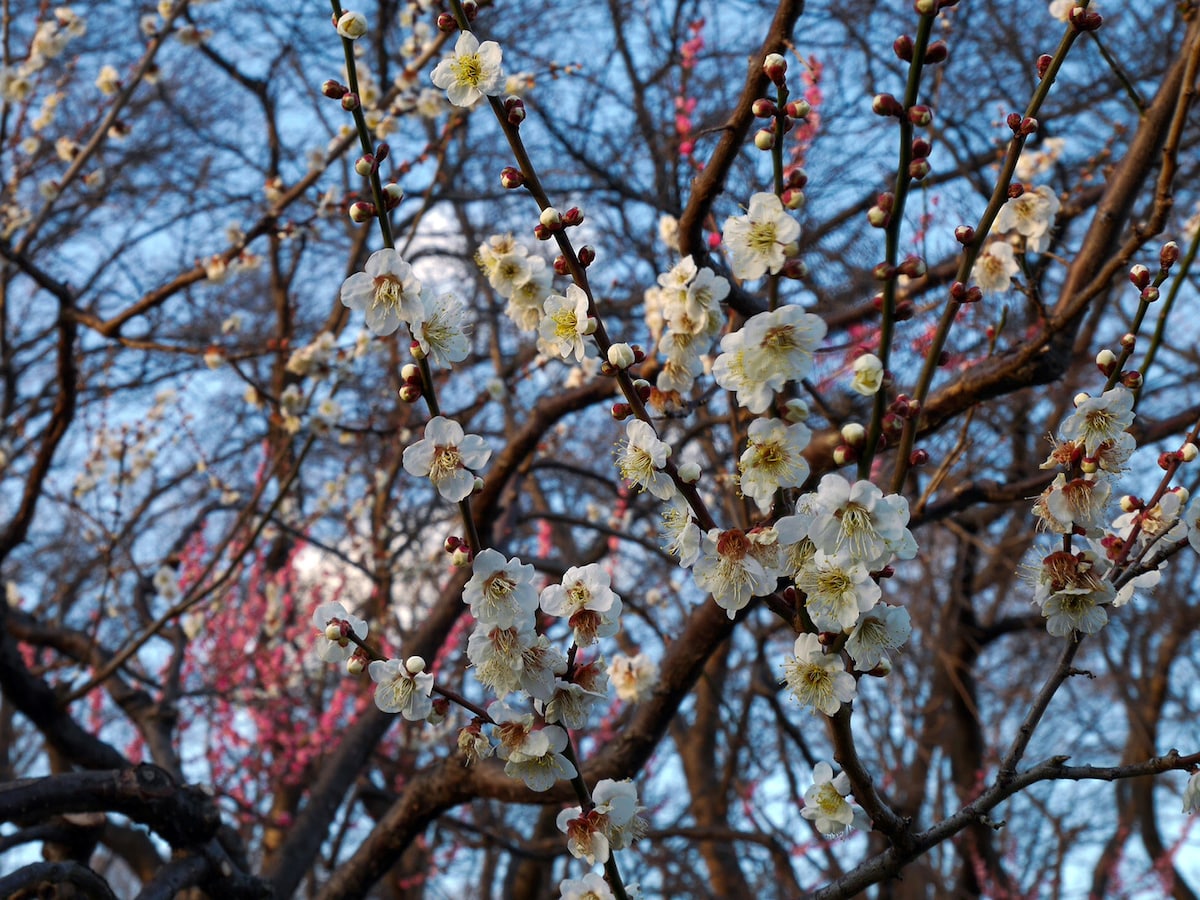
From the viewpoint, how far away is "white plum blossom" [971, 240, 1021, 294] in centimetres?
222

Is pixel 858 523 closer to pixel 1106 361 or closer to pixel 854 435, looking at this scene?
pixel 854 435

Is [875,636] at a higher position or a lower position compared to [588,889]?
higher

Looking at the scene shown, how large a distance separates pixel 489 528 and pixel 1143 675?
286 inches

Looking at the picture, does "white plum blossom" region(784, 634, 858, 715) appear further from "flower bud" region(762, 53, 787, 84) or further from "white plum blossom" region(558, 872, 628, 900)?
"flower bud" region(762, 53, 787, 84)

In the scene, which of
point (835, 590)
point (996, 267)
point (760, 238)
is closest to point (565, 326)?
point (760, 238)

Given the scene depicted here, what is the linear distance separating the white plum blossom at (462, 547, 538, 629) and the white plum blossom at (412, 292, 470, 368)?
28 centimetres

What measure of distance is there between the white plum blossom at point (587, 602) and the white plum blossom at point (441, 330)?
1.10ft

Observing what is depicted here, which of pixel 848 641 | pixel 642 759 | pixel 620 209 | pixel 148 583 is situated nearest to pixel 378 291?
pixel 848 641

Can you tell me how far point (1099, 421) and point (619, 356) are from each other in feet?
2.13

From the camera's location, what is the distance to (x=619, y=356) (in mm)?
1236

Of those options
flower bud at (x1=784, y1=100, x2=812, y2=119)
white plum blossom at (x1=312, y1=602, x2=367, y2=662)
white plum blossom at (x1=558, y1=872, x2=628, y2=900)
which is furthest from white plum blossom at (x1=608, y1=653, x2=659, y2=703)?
flower bud at (x1=784, y1=100, x2=812, y2=119)

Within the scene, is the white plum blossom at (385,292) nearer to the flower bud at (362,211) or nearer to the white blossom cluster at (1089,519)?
the flower bud at (362,211)

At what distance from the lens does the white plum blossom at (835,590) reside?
1.10 m

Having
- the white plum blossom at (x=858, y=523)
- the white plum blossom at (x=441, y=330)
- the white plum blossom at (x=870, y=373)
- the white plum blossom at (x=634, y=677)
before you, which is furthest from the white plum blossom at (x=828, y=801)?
the white plum blossom at (x=634, y=677)
